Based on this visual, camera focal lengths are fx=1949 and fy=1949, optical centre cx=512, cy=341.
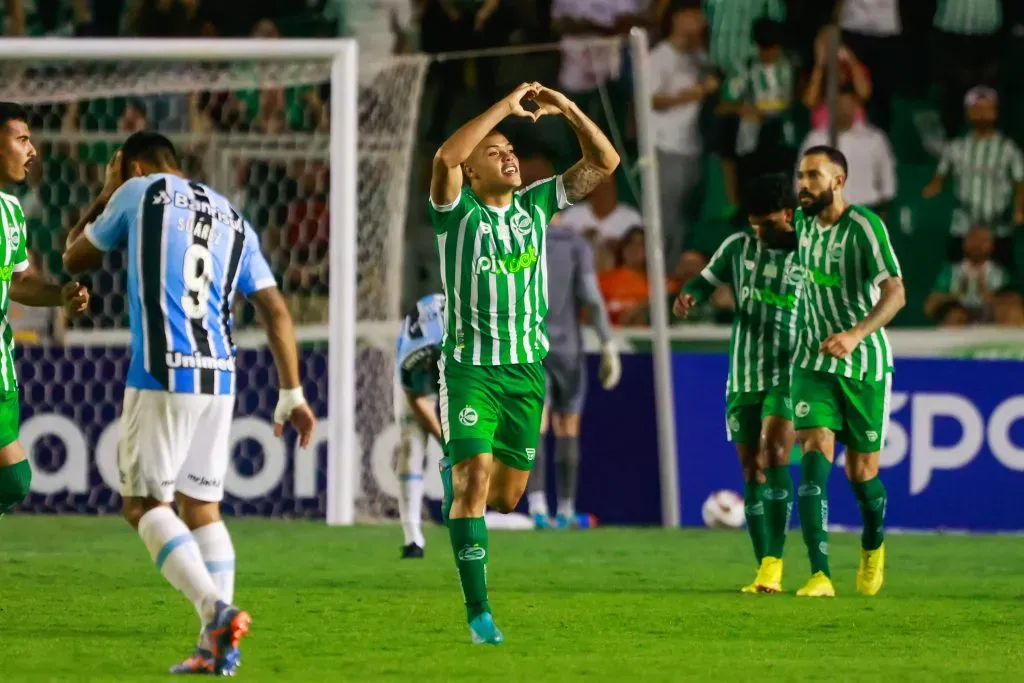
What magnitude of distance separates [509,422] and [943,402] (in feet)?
21.5

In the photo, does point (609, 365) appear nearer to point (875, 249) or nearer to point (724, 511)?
point (724, 511)

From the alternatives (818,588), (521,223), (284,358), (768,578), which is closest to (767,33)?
(768,578)

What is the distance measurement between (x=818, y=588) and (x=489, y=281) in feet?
8.69

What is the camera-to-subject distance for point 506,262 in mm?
7383

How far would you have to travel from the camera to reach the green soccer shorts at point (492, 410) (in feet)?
23.5

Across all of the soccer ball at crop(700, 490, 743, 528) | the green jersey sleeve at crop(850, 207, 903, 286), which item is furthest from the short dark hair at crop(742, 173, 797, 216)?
the soccer ball at crop(700, 490, 743, 528)

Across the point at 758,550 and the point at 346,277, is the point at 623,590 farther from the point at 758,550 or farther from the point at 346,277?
the point at 346,277

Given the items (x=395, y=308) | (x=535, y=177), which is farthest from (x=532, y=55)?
(x=395, y=308)

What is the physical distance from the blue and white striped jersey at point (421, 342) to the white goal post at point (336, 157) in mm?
2219

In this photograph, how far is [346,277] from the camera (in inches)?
525

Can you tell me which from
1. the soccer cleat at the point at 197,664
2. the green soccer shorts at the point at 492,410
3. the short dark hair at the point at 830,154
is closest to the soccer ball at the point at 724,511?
the short dark hair at the point at 830,154

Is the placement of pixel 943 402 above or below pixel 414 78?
below

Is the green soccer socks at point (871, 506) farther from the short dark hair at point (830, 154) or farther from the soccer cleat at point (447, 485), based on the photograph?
the soccer cleat at point (447, 485)

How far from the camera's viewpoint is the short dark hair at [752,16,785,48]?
16.0m
